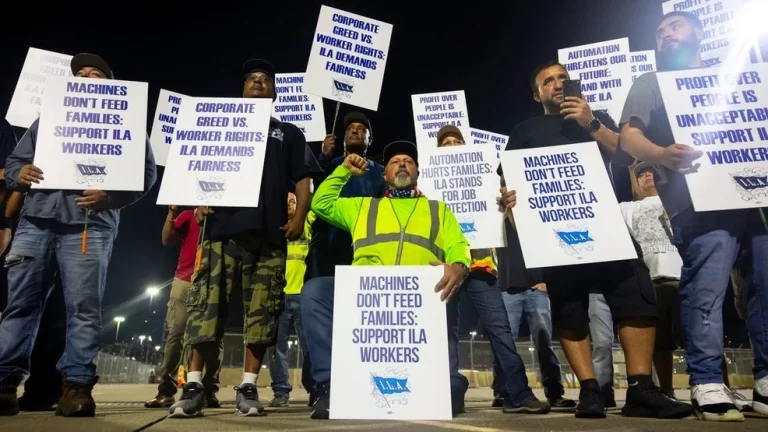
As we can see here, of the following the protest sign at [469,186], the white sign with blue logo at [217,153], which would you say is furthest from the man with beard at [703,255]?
the white sign with blue logo at [217,153]

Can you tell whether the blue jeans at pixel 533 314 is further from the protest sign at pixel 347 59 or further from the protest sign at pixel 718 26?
the protest sign at pixel 718 26

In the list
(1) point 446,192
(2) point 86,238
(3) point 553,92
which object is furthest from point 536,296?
(2) point 86,238

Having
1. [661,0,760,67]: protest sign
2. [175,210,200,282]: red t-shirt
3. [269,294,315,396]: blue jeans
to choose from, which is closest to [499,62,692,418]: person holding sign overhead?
[661,0,760,67]: protest sign

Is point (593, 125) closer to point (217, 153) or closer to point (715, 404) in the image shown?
point (715, 404)

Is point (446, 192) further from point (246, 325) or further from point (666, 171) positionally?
point (246, 325)

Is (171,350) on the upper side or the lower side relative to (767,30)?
lower

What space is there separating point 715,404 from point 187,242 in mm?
4804

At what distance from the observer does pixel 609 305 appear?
3236 mm

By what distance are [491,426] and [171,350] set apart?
348 cm

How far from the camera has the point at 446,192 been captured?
4301 millimetres

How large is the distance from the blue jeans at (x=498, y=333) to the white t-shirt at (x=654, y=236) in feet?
5.44

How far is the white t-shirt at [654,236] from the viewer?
4.56 m

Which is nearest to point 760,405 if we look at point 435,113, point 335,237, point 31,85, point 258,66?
point 335,237

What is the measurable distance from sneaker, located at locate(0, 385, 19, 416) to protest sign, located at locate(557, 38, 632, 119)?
18.9 feet
